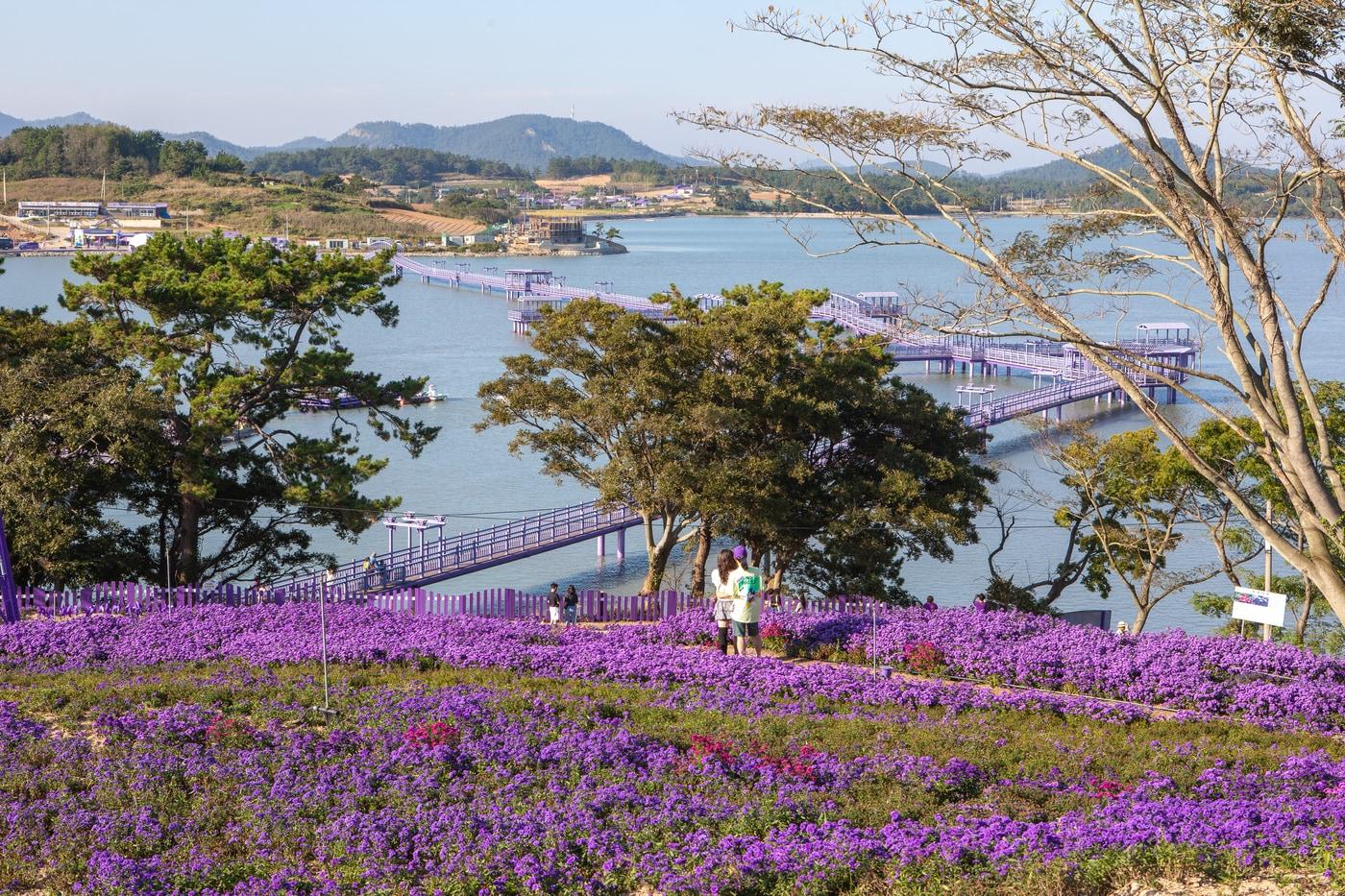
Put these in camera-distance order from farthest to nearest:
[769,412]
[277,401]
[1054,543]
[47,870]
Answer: [1054,543], [277,401], [769,412], [47,870]

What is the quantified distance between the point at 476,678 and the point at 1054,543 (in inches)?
976

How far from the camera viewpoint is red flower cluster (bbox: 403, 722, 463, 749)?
9672 millimetres

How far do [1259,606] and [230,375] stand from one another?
49.7 ft

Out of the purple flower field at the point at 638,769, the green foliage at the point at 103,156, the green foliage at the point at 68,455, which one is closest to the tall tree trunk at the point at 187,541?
the green foliage at the point at 68,455

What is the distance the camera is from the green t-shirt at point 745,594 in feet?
43.0

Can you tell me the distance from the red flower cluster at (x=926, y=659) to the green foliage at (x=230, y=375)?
1058cm

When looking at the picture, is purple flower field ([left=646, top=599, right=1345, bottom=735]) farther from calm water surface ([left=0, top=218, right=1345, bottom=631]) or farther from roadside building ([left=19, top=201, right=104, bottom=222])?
roadside building ([left=19, top=201, right=104, bottom=222])

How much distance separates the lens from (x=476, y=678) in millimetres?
12367

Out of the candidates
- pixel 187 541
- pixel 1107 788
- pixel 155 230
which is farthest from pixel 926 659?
pixel 155 230

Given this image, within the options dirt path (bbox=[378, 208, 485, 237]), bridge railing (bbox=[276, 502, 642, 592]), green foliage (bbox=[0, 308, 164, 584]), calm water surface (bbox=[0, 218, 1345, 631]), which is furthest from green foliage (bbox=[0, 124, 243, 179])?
green foliage (bbox=[0, 308, 164, 584])

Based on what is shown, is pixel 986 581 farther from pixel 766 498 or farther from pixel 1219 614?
pixel 766 498

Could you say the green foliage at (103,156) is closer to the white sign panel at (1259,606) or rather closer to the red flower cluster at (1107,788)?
the white sign panel at (1259,606)

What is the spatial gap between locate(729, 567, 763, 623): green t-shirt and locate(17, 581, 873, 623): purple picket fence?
2.30 m

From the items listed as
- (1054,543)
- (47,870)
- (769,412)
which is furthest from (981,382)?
(47,870)
